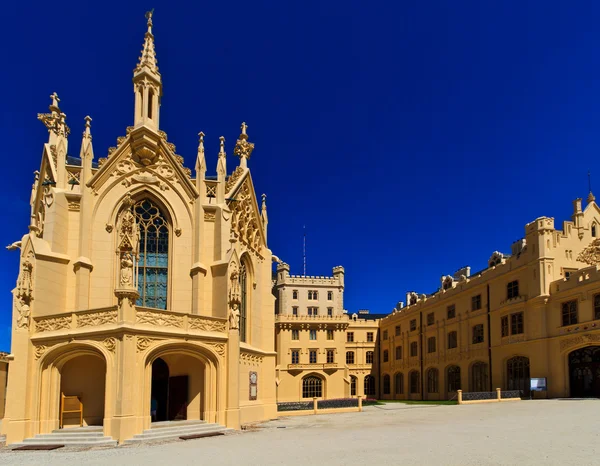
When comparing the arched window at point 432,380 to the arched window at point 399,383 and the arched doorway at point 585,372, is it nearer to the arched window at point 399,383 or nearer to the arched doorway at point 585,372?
the arched window at point 399,383

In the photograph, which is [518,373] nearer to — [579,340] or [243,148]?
[579,340]

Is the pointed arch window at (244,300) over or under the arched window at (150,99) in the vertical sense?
under

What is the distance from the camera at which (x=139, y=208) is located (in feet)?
88.5

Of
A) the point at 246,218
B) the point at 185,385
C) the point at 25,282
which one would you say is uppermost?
the point at 246,218

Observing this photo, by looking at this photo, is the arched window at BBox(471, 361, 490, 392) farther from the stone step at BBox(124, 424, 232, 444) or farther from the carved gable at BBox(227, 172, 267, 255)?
the stone step at BBox(124, 424, 232, 444)

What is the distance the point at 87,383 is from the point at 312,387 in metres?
47.4

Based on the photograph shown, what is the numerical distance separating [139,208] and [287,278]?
48576 millimetres

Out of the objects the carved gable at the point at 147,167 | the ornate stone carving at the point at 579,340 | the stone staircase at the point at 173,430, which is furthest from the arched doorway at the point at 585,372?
the carved gable at the point at 147,167

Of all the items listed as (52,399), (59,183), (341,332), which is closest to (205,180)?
(59,183)

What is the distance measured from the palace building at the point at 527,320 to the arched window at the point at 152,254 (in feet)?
86.6

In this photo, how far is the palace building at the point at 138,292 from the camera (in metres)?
21.1

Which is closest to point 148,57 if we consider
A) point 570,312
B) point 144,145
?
point 144,145

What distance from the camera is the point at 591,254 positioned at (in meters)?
40.1

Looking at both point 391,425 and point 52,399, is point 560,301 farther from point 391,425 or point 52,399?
point 52,399
